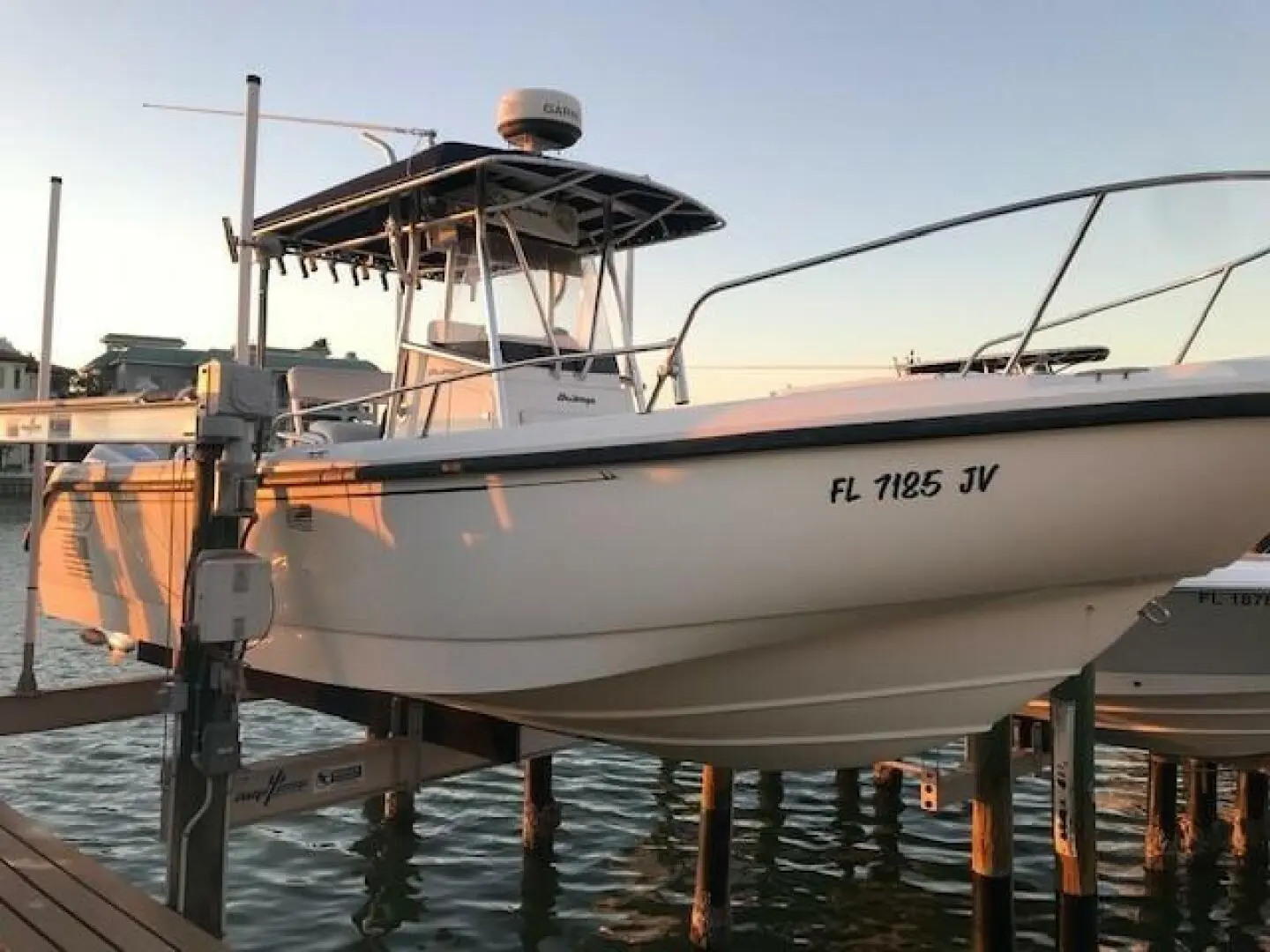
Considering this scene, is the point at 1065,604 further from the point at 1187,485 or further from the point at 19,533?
the point at 19,533

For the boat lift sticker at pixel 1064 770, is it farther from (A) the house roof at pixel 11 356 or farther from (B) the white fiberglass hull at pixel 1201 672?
(A) the house roof at pixel 11 356

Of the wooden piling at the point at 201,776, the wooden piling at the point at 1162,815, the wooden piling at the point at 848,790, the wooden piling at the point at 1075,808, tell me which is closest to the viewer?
the wooden piling at the point at 201,776

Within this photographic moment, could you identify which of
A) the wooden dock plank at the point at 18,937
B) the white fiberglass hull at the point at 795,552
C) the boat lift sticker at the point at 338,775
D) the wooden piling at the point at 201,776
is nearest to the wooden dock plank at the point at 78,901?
the wooden dock plank at the point at 18,937

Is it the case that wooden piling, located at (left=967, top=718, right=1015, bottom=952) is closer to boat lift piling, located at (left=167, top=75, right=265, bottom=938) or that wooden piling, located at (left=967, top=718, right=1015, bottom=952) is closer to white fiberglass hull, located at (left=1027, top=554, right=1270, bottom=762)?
white fiberglass hull, located at (left=1027, top=554, right=1270, bottom=762)

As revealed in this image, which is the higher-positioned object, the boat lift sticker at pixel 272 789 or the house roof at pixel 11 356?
the house roof at pixel 11 356

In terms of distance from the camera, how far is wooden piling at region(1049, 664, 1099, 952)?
18.9ft

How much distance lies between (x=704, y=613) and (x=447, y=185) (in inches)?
117

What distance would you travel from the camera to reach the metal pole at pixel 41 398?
23.4 feet

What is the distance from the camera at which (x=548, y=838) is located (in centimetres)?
820

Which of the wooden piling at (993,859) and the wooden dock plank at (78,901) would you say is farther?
the wooden piling at (993,859)

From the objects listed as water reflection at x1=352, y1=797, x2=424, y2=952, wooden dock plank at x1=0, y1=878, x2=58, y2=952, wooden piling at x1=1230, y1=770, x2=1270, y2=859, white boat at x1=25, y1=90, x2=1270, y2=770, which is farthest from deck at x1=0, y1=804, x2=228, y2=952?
wooden piling at x1=1230, y1=770, x2=1270, y2=859

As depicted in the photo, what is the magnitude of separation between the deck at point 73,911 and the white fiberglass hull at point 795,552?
1.23 meters

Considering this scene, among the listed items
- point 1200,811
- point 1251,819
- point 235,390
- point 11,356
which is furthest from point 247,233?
point 11,356

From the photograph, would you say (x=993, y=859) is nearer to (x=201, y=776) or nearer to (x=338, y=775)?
(x=338, y=775)
